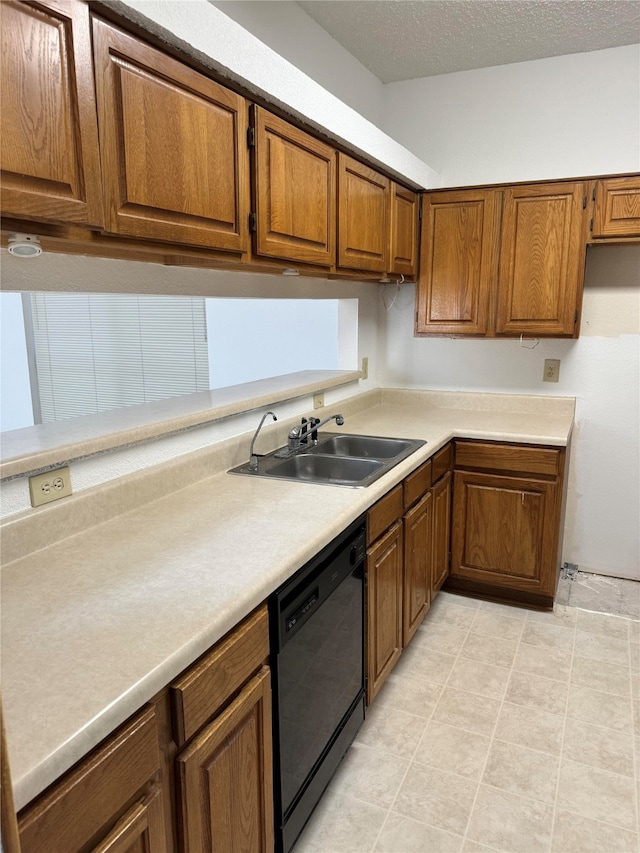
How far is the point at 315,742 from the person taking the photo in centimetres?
165

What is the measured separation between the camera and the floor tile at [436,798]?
1759 mm

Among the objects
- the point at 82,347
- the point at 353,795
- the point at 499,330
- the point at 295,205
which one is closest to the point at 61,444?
the point at 295,205

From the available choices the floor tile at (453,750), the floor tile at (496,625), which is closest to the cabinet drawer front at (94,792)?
the floor tile at (453,750)

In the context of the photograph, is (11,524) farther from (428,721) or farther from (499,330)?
(499,330)

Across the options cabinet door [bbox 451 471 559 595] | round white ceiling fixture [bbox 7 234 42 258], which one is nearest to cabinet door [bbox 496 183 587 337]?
cabinet door [bbox 451 471 559 595]

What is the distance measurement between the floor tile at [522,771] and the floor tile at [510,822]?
0.10 feet

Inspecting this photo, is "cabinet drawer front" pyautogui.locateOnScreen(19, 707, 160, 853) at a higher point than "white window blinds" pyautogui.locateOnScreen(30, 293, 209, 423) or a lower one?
lower

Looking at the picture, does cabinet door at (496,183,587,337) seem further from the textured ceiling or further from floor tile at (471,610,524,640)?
floor tile at (471,610,524,640)

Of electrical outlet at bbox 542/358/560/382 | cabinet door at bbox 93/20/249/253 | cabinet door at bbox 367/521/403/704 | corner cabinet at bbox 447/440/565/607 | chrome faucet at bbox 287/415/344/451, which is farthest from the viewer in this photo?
electrical outlet at bbox 542/358/560/382

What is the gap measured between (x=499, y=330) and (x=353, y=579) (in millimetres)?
1681

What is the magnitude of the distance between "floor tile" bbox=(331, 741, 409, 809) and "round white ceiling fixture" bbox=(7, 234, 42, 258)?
1.76 metres

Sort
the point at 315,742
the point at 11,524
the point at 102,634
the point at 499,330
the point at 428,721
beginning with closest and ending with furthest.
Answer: the point at 102,634
the point at 11,524
the point at 315,742
the point at 428,721
the point at 499,330

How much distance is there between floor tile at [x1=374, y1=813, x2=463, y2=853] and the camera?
1664 mm

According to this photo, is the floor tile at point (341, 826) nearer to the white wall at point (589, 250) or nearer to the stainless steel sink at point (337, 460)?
the stainless steel sink at point (337, 460)
